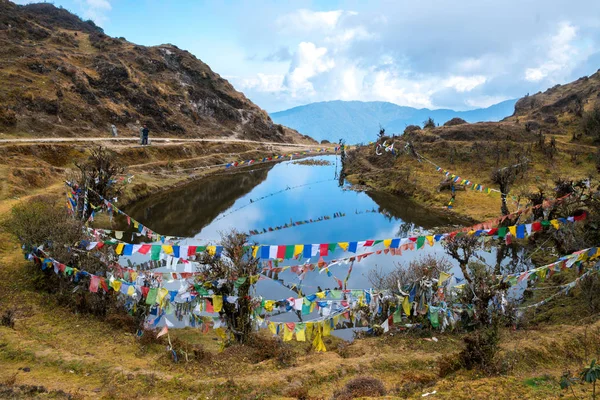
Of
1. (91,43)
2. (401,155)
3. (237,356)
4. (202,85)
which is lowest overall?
(237,356)

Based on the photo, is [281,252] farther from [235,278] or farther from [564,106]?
[564,106]

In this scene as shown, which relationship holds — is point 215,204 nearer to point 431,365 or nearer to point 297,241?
point 297,241

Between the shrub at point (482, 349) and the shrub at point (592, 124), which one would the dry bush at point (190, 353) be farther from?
the shrub at point (592, 124)

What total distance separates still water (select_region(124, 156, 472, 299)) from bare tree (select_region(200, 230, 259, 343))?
5.28 metres

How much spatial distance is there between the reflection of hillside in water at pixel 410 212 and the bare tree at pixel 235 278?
21181mm

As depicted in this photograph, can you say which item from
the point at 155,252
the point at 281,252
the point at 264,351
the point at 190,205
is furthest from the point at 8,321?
the point at 190,205

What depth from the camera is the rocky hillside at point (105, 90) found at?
174ft

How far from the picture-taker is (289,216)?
125 ft

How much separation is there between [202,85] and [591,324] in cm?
9711

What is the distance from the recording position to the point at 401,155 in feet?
196

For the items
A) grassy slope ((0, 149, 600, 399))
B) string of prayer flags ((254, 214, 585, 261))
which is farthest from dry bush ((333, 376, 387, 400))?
string of prayer flags ((254, 214, 585, 261))

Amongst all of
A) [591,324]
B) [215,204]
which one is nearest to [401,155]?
[215,204]

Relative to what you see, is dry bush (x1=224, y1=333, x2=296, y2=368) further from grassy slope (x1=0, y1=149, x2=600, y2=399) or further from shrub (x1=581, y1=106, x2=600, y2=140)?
shrub (x1=581, y1=106, x2=600, y2=140)

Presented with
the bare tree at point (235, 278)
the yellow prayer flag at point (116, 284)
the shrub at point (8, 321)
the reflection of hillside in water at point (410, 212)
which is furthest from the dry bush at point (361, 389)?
the reflection of hillside in water at point (410, 212)
